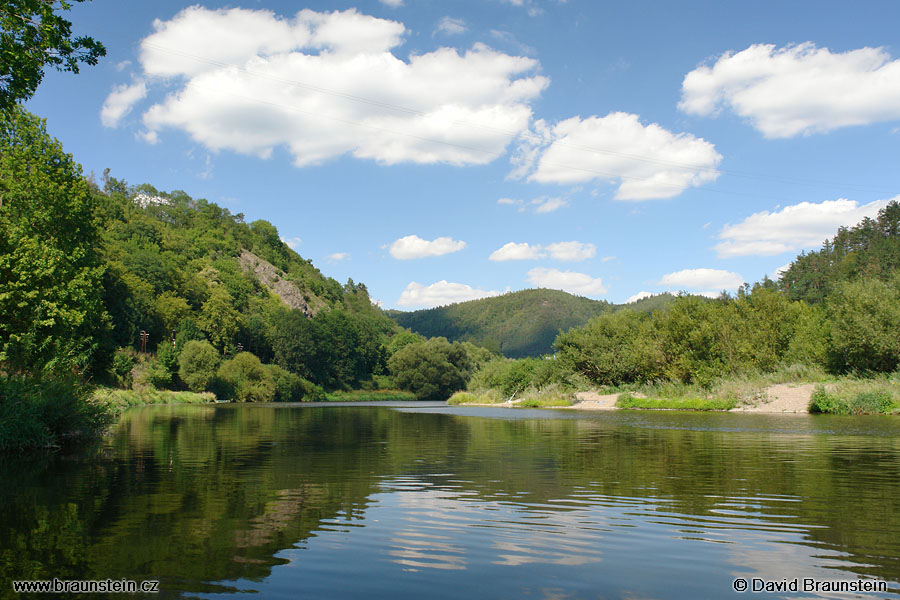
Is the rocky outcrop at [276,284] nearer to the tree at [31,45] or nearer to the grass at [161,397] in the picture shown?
the grass at [161,397]

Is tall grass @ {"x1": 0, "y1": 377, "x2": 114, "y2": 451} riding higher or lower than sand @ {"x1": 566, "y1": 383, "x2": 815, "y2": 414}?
higher

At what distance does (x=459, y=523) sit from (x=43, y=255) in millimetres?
35268

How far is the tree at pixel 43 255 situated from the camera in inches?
1313

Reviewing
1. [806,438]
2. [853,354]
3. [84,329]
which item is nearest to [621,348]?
[853,354]

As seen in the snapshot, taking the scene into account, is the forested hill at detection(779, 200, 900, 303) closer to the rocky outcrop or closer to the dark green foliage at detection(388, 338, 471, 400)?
the dark green foliage at detection(388, 338, 471, 400)

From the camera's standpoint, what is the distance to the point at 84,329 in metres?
45.0

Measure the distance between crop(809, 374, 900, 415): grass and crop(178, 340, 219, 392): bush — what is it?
275ft

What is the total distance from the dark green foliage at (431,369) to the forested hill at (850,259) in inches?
3038

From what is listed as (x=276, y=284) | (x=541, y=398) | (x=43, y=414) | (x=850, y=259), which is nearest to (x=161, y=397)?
(x=541, y=398)

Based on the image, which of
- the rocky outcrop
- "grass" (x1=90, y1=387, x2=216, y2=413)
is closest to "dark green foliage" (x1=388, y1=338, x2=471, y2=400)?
"grass" (x1=90, y1=387, x2=216, y2=413)

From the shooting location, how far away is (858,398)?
40250 mm

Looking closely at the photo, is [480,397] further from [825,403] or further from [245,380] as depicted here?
[825,403]

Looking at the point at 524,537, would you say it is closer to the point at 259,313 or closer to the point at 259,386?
the point at 259,386

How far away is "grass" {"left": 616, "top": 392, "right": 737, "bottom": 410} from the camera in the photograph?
50875 millimetres
